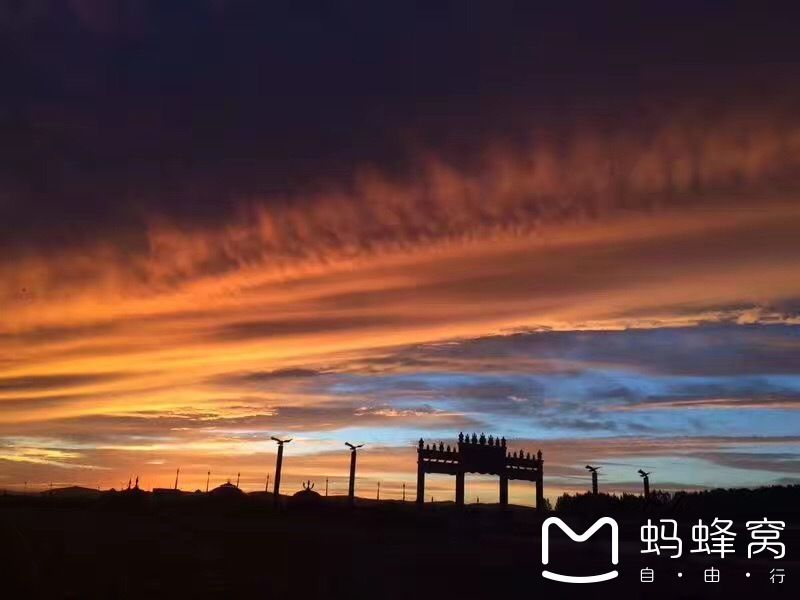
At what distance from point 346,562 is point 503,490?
26484 millimetres

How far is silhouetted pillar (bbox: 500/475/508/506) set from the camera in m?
52.8

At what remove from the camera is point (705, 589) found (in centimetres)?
2231

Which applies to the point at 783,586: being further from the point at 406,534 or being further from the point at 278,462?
the point at 278,462

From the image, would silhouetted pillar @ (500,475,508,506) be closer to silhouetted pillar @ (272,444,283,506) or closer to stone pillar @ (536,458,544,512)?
stone pillar @ (536,458,544,512)

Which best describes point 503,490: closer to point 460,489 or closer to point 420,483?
point 460,489

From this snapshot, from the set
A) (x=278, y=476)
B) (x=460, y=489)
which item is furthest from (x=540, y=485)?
(x=278, y=476)

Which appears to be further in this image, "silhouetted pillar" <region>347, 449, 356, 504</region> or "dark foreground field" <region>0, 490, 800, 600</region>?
"silhouetted pillar" <region>347, 449, 356, 504</region>

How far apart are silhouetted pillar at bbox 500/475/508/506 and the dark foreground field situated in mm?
4757

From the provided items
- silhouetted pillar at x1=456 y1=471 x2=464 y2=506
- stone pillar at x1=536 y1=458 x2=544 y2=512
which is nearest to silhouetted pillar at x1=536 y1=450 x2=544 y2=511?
stone pillar at x1=536 y1=458 x2=544 y2=512

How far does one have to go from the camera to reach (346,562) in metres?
28.5

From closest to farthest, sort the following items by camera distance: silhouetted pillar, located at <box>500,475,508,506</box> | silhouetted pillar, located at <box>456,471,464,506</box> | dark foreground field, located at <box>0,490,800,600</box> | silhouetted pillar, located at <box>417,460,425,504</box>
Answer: dark foreground field, located at <box>0,490,800,600</box>
silhouetted pillar, located at <box>417,460,425,504</box>
silhouetted pillar, located at <box>456,471,464,506</box>
silhouetted pillar, located at <box>500,475,508,506</box>

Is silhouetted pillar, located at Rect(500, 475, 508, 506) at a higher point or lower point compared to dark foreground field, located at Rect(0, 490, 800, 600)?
higher

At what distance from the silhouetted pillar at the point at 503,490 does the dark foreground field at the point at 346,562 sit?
15.6 ft

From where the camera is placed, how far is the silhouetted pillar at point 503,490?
173 ft
